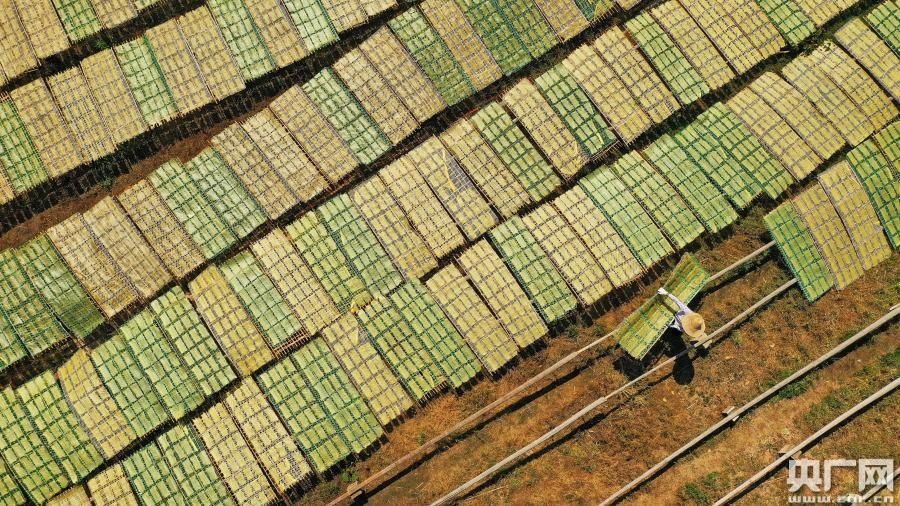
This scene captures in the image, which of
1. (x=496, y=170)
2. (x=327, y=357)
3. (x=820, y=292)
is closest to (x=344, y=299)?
(x=327, y=357)

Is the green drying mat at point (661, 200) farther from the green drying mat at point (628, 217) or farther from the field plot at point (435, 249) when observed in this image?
the green drying mat at point (628, 217)

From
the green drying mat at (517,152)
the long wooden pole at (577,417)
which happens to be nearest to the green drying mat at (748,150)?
the long wooden pole at (577,417)

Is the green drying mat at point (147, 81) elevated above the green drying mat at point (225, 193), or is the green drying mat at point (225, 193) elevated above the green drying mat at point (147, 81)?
the green drying mat at point (147, 81)

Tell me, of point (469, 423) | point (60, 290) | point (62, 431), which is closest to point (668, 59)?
point (469, 423)

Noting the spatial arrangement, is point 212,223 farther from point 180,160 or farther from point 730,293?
point 730,293

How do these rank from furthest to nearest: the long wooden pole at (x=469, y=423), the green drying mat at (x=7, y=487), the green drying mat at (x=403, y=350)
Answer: the green drying mat at (x=403, y=350)
the long wooden pole at (x=469, y=423)
the green drying mat at (x=7, y=487)

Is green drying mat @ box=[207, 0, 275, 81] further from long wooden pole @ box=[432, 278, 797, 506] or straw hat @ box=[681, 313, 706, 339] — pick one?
straw hat @ box=[681, 313, 706, 339]

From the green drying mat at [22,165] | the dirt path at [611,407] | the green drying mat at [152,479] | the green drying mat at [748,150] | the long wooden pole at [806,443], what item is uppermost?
the green drying mat at [22,165]

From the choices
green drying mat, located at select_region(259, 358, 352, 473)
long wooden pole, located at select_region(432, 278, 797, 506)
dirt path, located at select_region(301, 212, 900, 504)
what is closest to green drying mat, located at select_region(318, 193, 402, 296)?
green drying mat, located at select_region(259, 358, 352, 473)

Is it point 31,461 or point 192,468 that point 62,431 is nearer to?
point 31,461
